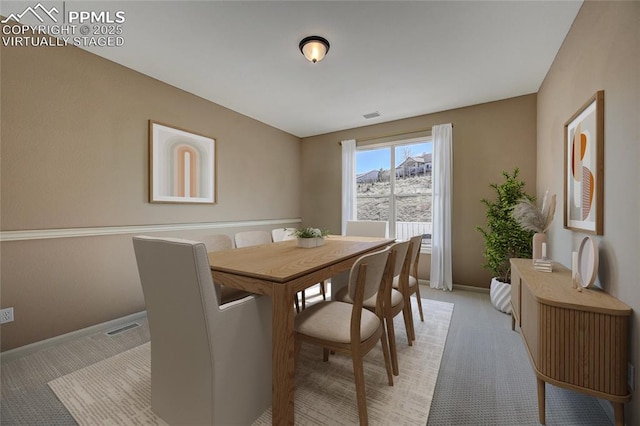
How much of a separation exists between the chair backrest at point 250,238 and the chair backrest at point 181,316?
1.30m

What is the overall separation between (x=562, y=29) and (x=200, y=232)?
4.03 metres

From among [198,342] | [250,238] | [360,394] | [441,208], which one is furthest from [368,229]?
[198,342]

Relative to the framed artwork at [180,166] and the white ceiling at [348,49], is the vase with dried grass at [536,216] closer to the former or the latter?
the white ceiling at [348,49]

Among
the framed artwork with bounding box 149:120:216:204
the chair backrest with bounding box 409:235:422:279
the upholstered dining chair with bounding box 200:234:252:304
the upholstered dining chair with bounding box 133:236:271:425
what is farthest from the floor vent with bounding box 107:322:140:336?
the chair backrest with bounding box 409:235:422:279

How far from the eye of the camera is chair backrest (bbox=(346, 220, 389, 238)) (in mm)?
3242

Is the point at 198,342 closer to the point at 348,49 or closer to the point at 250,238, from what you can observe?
the point at 250,238

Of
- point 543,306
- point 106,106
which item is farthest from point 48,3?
point 543,306

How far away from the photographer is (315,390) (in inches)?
62.7

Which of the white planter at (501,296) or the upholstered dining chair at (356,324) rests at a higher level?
the upholstered dining chair at (356,324)

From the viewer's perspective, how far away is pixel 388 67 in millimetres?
2598

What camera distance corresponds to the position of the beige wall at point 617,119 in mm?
1231

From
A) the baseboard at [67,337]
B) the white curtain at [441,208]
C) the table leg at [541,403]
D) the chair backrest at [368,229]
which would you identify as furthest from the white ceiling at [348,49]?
the baseboard at [67,337]

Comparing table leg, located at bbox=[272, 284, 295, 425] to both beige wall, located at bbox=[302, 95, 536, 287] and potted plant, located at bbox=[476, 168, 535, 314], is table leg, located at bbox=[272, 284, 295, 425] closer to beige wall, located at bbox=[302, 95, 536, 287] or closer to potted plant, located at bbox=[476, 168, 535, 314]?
potted plant, located at bbox=[476, 168, 535, 314]

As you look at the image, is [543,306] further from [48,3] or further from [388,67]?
[48,3]
